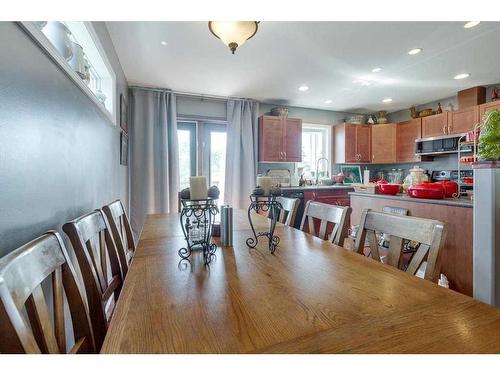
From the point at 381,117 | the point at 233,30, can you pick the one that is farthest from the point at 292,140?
the point at 233,30

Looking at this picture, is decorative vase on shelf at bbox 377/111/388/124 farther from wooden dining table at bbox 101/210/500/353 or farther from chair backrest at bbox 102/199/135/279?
chair backrest at bbox 102/199/135/279

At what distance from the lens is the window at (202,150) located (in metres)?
4.33

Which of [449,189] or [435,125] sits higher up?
[435,125]

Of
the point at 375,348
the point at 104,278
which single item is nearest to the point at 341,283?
the point at 375,348

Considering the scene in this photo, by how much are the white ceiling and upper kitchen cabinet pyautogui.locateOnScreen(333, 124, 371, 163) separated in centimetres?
80

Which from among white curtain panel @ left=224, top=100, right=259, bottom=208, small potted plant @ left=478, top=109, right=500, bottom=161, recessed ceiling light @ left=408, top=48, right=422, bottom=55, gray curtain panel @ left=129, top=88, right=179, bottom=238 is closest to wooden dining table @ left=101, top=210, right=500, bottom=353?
small potted plant @ left=478, top=109, right=500, bottom=161

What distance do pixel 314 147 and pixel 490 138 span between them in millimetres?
3922

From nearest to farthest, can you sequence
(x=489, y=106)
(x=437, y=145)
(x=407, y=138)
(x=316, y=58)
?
1. (x=316, y=58)
2. (x=489, y=106)
3. (x=437, y=145)
4. (x=407, y=138)

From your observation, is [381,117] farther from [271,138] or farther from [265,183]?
[265,183]

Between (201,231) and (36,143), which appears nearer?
(36,143)

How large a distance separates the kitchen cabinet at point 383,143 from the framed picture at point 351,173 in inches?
15.8

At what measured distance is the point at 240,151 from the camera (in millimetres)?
4383

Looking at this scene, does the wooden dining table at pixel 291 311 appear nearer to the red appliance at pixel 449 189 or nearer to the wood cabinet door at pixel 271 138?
the red appliance at pixel 449 189

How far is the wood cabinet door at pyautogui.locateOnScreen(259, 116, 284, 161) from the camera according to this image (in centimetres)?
440
